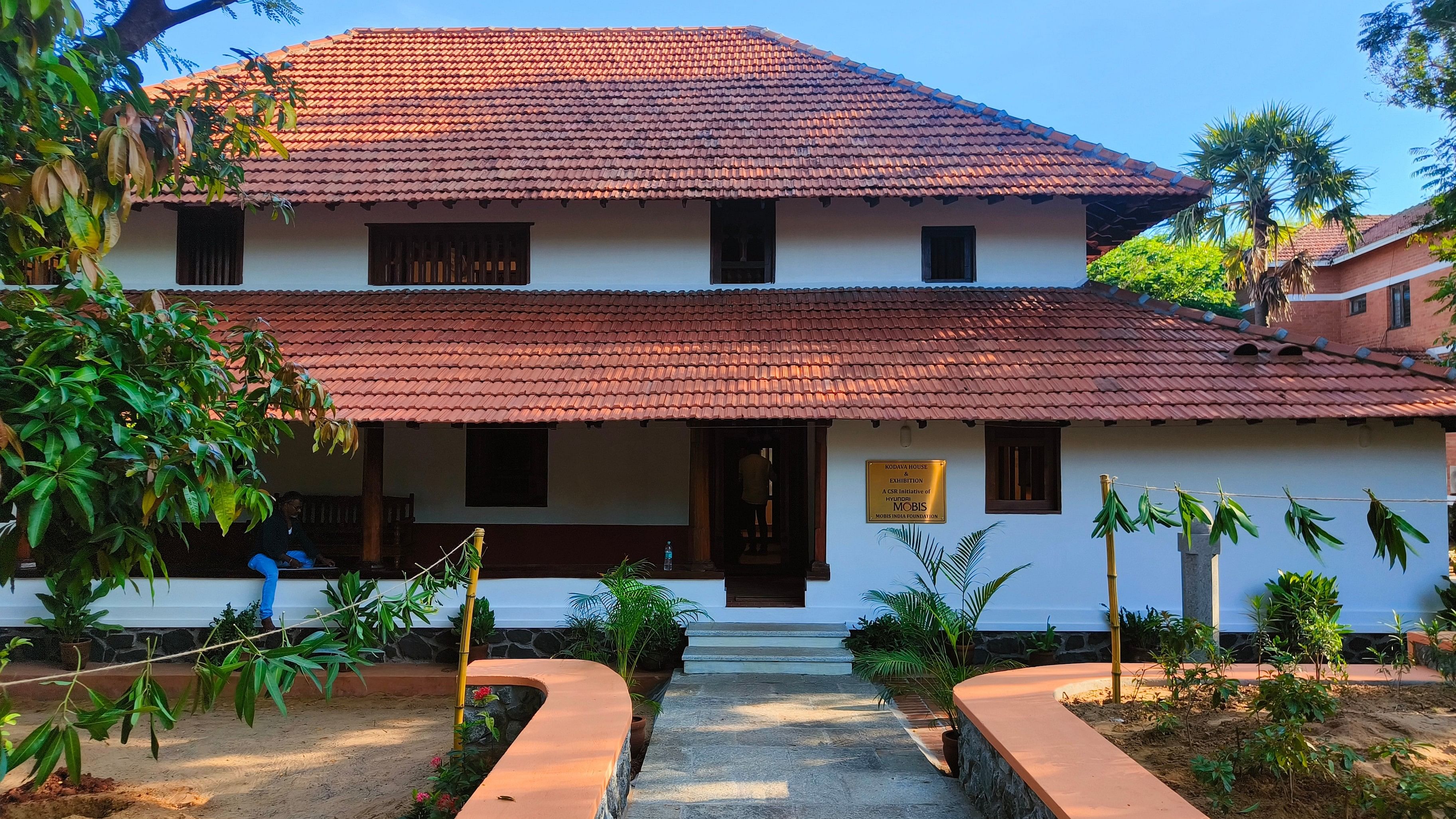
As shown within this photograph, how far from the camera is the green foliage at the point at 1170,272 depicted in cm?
2855

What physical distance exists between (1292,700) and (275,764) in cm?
722

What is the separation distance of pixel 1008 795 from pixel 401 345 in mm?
8044

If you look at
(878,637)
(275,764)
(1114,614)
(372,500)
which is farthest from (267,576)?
(1114,614)

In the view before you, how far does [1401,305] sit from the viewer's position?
23.5m

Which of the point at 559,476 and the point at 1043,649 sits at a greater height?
the point at 559,476

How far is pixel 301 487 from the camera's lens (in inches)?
452

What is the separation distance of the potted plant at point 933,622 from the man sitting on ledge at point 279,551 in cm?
625

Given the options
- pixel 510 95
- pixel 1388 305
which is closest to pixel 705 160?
pixel 510 95

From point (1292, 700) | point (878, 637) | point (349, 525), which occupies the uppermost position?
point (349, 525)

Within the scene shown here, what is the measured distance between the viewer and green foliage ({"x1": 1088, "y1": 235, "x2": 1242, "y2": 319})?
28547 millimetres

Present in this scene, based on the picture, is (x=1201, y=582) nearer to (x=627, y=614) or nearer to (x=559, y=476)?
(x=627, y=614)

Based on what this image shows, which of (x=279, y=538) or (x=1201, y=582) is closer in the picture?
(x=1201, y=582)

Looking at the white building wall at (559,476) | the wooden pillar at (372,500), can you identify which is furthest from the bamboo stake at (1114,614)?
the wooden pillar at (372,500)

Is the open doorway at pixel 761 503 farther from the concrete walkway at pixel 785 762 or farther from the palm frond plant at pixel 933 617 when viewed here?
the concrete walkway at pixel 785 762
